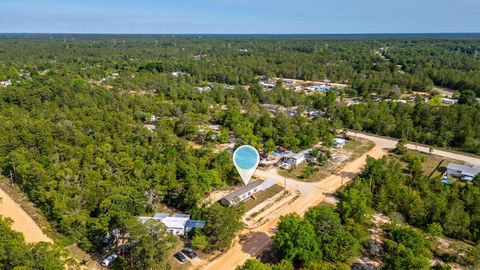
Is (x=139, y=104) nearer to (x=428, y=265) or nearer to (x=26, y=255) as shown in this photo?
(x=26, y=255)

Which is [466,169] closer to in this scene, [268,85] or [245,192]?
[245,192]

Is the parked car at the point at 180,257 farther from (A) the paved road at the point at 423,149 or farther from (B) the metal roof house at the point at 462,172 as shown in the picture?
(A) the paved road at the point at 423,149

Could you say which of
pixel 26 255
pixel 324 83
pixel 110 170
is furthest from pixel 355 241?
pixel 324 83

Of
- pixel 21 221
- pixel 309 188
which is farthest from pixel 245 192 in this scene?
pixel 21 221

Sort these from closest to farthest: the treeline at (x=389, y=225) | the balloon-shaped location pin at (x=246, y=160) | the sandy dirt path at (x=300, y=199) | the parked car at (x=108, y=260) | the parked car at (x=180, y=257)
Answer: the treeline at (x=389, y=225) → the parked car at (x=108, y=260) → the parked car at (x=180, y=257) → the sandy dirt path at (x=300, y=199) → the balloon-shaped location pin at (x=246, y=160)

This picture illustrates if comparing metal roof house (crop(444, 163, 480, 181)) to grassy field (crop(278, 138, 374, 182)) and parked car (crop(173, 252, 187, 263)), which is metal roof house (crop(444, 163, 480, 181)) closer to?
grassy field (crop(278, 138, 374, 182))

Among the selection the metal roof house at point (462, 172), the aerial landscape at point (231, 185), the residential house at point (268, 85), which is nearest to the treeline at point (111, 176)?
the aerial landscape at point (231, 185)
